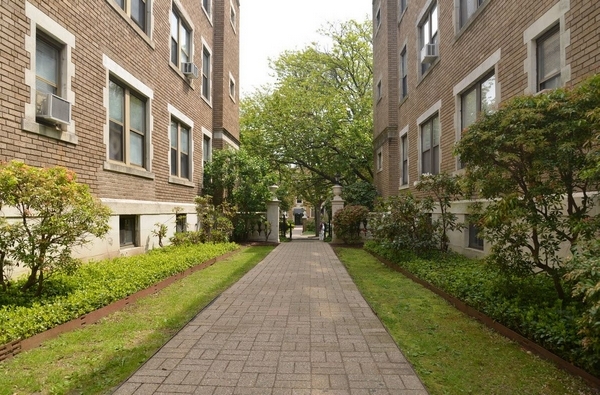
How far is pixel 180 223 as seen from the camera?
1254 cm

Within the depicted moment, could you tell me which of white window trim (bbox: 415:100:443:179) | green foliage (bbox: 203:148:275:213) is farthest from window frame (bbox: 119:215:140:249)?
white window trim (bbox: 415:100:443:179)

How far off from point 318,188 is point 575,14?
923 inches

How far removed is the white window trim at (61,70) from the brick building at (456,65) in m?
8.15

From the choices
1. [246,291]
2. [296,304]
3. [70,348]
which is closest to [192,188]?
[246,291]

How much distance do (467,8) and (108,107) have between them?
918 centimetres

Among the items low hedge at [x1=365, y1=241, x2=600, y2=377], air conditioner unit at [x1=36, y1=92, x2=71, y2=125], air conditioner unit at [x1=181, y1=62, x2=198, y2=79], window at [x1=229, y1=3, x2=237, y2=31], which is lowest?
low hedge at [x1=365, y1=241, x2=600, y2=377]

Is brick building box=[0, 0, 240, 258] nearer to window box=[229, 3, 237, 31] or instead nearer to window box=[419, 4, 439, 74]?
window box=[229, 3, 237, 31]

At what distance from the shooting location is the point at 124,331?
15.0 feet

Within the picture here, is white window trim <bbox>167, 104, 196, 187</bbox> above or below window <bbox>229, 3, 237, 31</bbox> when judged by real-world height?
below

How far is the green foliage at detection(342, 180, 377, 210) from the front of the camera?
1992 cm

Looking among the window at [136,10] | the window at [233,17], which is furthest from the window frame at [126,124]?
the window at [233,17]

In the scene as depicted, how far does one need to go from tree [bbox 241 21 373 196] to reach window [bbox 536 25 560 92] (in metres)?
17.3

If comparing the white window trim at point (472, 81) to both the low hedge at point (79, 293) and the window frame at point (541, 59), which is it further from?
the low hedge at point (79, 293)

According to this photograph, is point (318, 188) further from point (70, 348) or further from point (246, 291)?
point (70, 348)
